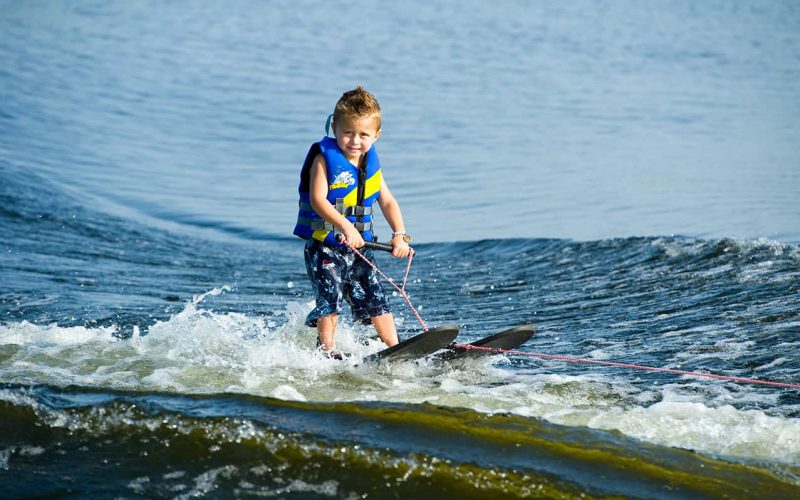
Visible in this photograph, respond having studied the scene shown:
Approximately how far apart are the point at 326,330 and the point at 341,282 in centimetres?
31

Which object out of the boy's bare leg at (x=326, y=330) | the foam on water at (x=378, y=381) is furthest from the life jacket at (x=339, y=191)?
the foam on water at (x=378, y=381)

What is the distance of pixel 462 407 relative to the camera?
5750 millimetres

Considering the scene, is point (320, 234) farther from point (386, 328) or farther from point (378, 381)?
point (378, 381)

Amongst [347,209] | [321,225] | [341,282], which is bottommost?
[341,282]

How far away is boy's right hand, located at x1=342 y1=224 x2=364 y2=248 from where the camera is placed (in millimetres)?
6363

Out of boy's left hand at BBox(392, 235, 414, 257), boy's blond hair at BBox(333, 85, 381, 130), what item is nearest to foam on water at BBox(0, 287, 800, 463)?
boy's left hand at BBox(392, 235, 414, 257)

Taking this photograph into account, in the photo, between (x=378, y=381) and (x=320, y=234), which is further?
(x=320, y=234)

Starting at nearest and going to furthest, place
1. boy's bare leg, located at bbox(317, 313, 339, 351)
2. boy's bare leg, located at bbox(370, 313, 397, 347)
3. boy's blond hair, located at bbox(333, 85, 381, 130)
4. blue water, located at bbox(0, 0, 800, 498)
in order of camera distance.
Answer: blue water, located at bbox(0, 0, 800, 498)
boy's blond hair, located at bbox(333, 85, 381, 130)
boy's bare leg, located at bbox(317, 313, 339, 351)
boy's bare leg, located at bbox(370, 313, 397, 347)

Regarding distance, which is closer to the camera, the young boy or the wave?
the wave

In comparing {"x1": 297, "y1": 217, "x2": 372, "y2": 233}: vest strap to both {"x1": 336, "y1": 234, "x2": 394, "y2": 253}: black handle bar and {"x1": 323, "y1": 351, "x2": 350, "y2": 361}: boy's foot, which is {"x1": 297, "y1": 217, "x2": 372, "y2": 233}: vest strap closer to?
{"x1": 336, "y1": 234, "x2": 394, "y2": 253}: black handle bar

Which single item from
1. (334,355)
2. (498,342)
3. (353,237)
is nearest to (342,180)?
(353,237)

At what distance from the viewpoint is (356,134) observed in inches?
254

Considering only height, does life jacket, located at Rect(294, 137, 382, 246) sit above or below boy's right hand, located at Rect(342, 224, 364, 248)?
above

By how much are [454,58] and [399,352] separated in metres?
24.9
